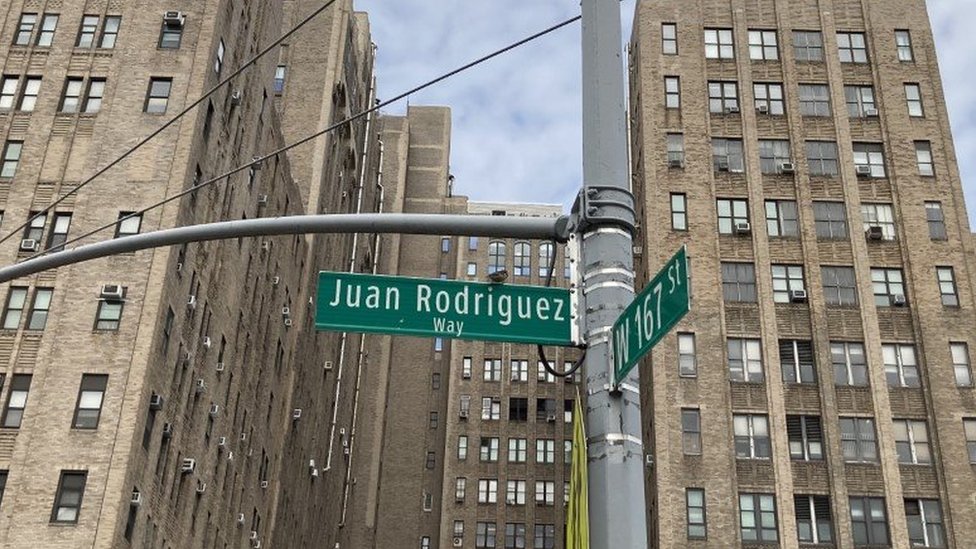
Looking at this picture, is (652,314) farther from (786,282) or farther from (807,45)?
(807,45)

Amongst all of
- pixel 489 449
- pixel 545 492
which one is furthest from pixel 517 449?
pixel 545 492

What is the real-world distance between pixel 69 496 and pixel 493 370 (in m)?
58.5

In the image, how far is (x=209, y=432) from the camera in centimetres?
4459

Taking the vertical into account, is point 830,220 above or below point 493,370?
below

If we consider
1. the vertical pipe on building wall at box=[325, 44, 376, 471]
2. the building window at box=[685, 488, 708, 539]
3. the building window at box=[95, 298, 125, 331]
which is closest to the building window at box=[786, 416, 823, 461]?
the building window at box=[685, 488, 708, 539]

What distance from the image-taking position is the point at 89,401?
35656 millimetres

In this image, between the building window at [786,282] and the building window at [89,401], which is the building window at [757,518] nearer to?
the building window at [786,282]

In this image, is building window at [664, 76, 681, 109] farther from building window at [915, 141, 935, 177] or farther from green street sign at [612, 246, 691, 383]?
green street sign at [612, 246, 691, 383]

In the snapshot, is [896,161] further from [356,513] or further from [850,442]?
[356,513]

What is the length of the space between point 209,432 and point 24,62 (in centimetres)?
1571

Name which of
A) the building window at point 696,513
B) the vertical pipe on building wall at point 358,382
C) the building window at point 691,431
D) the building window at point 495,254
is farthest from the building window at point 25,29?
the building window at point 495,254

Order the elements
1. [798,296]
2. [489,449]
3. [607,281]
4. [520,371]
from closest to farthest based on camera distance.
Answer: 1. [607,281]
2. [798,296]
3. [489,449]
4. [520,371]

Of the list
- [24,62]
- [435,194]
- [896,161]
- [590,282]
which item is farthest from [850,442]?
[435,194]

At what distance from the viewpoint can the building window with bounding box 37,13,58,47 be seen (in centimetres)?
4291
